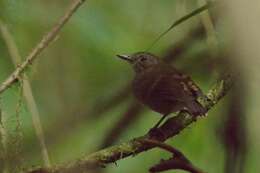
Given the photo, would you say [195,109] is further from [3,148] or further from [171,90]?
[3,148]

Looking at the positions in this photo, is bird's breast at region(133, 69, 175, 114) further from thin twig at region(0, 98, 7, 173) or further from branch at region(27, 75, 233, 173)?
thin twig at region(0, 98, 7, 173)

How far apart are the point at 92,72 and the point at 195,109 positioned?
47 cm

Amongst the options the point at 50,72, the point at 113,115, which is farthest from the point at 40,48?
the point at 113,115

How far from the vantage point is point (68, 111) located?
1.56 metres

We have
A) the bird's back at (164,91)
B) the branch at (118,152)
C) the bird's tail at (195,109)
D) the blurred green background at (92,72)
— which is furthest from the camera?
the blurred green background at (92,72)

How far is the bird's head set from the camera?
1.53 m

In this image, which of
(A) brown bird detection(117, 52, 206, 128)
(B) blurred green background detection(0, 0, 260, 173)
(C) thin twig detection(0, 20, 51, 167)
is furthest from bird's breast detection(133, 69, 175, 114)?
(C) thin twig detection(0, 20, 51, 167)

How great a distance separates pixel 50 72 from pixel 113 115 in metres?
0.21

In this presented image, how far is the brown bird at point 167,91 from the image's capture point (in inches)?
49.7

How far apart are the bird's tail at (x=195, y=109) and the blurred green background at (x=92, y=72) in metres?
0.21

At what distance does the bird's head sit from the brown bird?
53mm

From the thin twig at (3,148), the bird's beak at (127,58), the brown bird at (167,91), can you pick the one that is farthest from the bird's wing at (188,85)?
the thin twig at (3,148)

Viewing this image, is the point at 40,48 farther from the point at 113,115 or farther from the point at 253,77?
the point at 253,77

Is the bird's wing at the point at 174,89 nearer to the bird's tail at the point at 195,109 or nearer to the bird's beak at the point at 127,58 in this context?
the bird's tail at the point at 195,109
